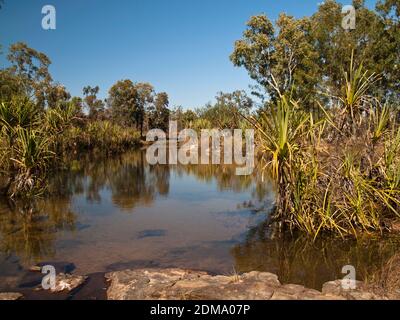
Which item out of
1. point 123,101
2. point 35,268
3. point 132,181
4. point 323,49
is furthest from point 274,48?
point 35,268

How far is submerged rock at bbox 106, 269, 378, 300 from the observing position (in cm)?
392

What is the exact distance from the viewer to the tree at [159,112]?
49.7 m

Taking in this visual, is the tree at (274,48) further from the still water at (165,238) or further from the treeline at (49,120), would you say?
the still water at (165,238)

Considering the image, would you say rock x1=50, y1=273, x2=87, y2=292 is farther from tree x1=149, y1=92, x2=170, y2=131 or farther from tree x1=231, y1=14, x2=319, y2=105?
tree x1=149, y1=92, x2=170, y2=131

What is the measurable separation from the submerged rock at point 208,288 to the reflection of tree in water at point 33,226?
2.12 meters

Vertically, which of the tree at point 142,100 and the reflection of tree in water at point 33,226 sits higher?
the tree at point 142,100

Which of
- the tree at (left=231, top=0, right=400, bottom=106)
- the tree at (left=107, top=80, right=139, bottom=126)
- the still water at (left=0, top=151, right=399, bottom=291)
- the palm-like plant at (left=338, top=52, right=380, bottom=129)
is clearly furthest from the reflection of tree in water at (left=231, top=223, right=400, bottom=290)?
the tree at (left=107, top=80, right=139, bottom=126)

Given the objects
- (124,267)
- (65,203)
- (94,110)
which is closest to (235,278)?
(124,267)

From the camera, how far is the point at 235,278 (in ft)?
14.5

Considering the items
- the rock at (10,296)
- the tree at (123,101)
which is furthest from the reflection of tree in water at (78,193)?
the tree at (123,101)

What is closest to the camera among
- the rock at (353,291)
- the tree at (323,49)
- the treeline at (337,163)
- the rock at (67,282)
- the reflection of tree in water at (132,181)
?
the rock at (353,291)
